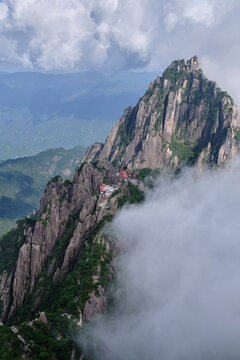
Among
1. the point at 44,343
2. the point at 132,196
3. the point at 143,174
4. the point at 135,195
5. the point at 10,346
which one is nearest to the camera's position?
the point at 10,346

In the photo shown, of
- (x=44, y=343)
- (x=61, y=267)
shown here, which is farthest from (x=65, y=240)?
(x=44, y=343)

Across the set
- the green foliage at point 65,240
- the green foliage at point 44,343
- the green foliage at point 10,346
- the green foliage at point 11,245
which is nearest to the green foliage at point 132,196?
the green foliage at point 65,240

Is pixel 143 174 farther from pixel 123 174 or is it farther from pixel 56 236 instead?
pixel 56 236

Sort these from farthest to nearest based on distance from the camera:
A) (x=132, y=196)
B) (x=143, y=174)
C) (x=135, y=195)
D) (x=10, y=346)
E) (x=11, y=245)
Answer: (x=143, y=174) → (x=11, y=245) → (x=135, y=195) → (x=132, y=196) → (x=10, y=346)

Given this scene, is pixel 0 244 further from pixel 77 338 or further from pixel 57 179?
pixel 77 338

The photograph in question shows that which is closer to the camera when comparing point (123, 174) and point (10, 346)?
point (10, 346)

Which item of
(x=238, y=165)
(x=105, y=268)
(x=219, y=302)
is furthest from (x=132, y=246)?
(x=238, y=165)

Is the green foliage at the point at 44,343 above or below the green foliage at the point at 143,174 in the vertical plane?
below

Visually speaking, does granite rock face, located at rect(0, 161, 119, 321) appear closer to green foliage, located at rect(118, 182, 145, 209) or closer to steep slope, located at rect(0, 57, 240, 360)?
steep slope, located at rect(0, 57, 240, 360)

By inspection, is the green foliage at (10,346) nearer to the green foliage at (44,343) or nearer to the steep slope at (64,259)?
the steep slope at (64,259)

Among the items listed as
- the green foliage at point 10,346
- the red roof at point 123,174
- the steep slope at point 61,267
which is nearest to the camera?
the green foliage at point 10,346

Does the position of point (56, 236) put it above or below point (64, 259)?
above

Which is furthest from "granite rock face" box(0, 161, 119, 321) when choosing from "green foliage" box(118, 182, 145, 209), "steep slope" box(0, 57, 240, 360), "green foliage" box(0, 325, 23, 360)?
"green foliage" box(0, 325, 23, 360)
